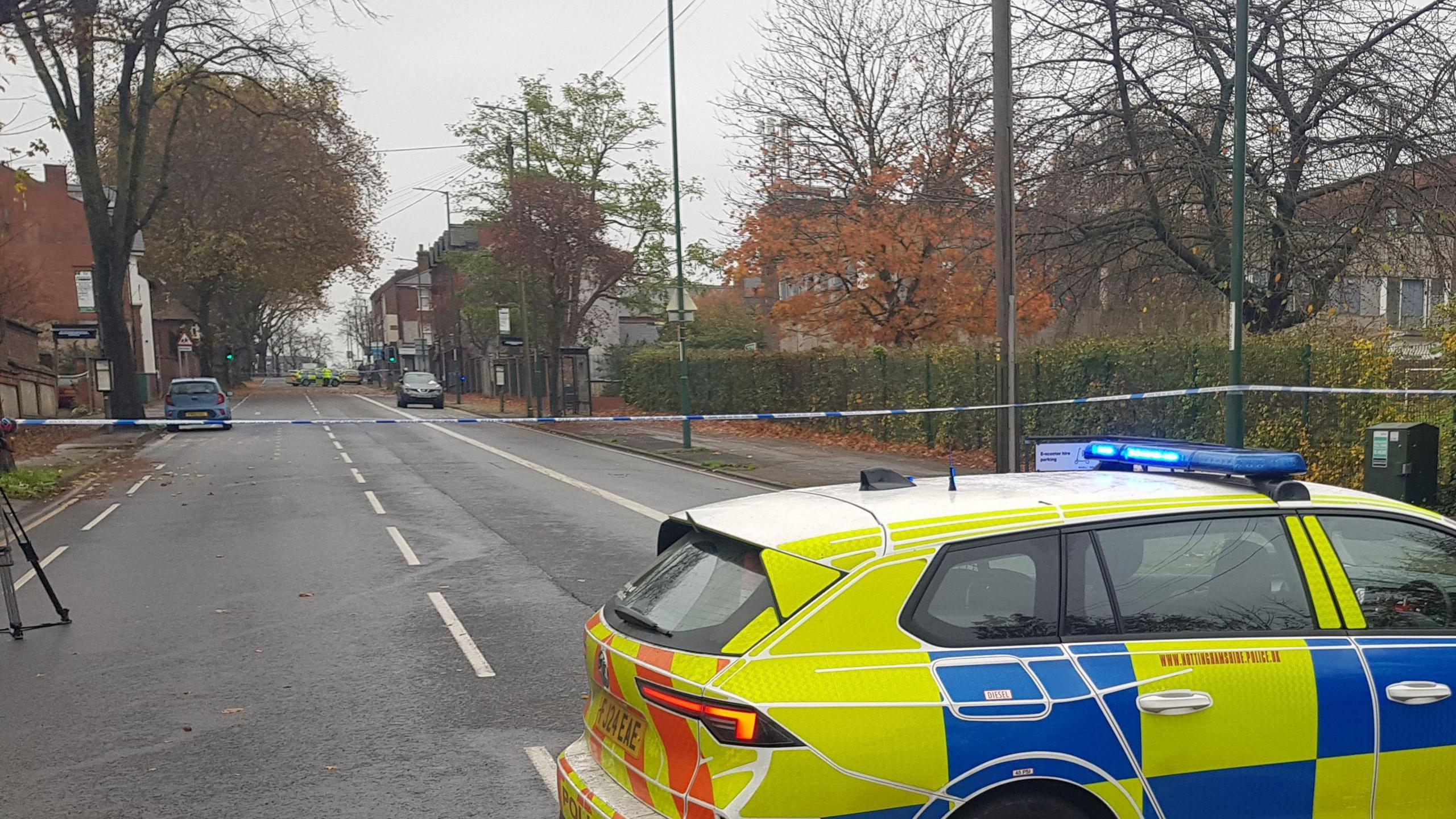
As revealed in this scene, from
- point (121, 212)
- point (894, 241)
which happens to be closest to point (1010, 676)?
point (894, 241)

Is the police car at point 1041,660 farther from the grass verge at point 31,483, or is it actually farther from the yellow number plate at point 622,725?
the grass verge at point 31,483

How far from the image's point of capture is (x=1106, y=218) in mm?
19422

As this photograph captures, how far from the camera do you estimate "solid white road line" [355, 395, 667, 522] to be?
48.6 ft

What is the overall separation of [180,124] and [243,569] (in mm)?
44179

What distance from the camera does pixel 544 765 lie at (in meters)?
5.57

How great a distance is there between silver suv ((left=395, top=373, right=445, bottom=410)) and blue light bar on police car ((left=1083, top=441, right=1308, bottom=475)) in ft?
164

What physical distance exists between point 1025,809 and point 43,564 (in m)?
11.5

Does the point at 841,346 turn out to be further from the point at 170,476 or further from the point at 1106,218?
the point at 170,476

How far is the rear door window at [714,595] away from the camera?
10.8 feet

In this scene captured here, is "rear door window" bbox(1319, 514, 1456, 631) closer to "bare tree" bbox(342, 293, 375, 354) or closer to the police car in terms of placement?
the police car

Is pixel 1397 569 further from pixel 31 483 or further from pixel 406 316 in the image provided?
pixel 406 316

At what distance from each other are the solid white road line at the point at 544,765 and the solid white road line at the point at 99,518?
10767mm

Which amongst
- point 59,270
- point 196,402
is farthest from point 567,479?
→ point 59,270

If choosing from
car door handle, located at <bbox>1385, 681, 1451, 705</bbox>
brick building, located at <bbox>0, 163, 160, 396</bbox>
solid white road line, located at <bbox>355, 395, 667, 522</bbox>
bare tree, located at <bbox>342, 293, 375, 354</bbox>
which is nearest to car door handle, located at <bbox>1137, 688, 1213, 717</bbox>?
car door handle, located at <bbox>1385, 681, 1451, 705</bbox>
